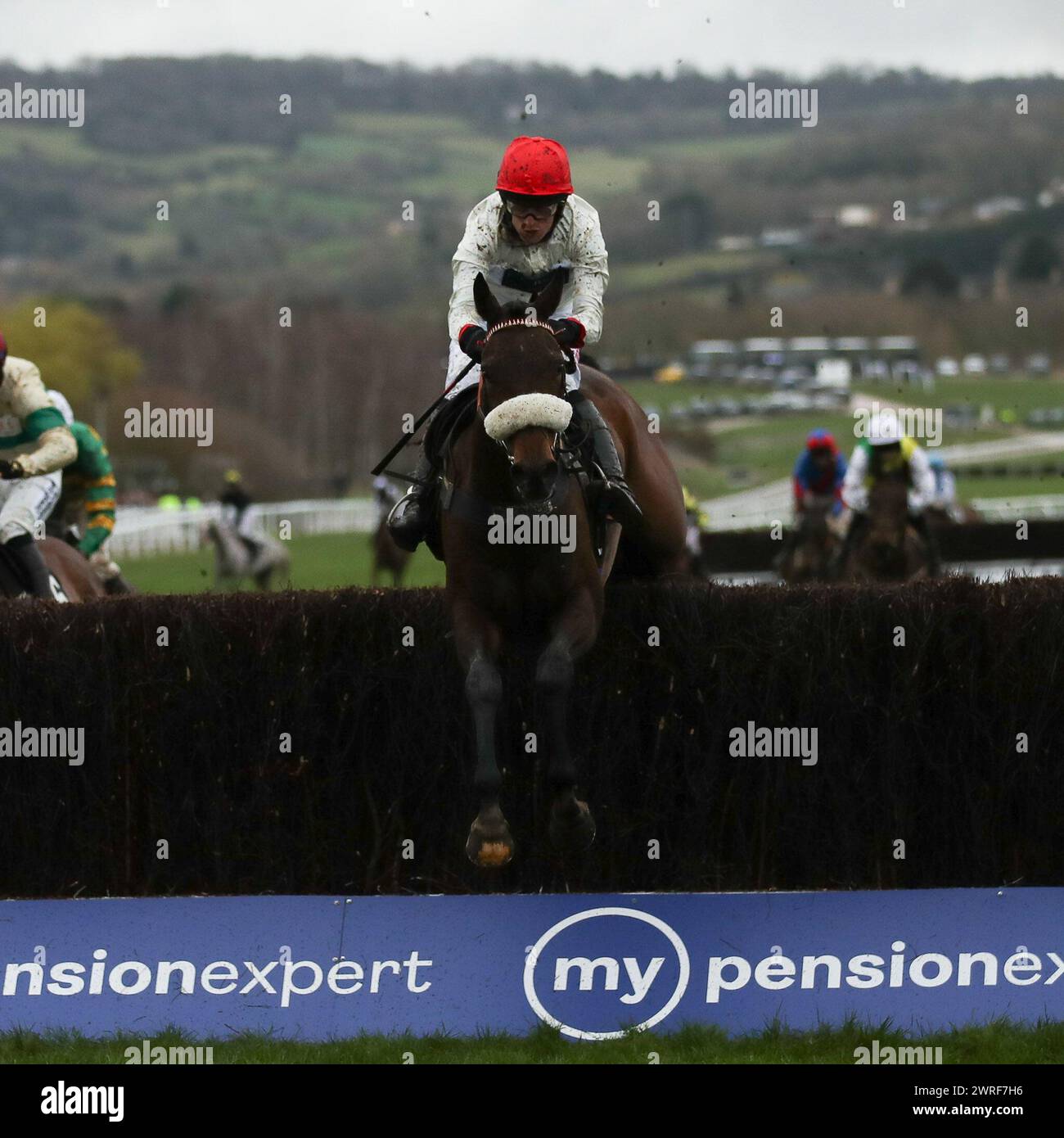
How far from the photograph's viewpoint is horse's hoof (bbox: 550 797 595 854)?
637 centimetres

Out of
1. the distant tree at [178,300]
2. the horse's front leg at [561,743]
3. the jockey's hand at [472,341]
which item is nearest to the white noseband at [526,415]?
the jockey's hand at [472,341]

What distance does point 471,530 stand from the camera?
658 cm

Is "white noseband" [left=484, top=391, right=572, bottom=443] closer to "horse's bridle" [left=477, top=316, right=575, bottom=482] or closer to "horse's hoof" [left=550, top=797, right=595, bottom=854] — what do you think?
"horse's bridle" [left=477, top=316, right=575, bottom=482]

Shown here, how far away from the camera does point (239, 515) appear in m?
24.5

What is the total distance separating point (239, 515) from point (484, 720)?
18.6m

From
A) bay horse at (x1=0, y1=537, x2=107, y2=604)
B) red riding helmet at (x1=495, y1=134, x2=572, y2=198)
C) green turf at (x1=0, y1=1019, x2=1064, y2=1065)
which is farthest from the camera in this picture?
bay horse at (x1=0, y1=537, x2=107, y2=604)

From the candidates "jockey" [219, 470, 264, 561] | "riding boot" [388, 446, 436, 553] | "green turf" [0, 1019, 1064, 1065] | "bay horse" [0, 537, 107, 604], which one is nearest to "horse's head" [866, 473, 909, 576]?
"bay horse" [0, 537, 107, 604]

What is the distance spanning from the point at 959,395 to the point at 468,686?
236 feet

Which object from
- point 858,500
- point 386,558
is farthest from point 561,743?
point 386,558

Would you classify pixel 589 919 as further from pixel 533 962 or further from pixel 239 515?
pixel 239 515

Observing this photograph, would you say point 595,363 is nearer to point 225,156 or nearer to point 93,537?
point 93,537

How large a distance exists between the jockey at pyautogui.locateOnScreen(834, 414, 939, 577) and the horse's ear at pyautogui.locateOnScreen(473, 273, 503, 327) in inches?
237

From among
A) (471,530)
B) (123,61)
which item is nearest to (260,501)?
(471,530)
